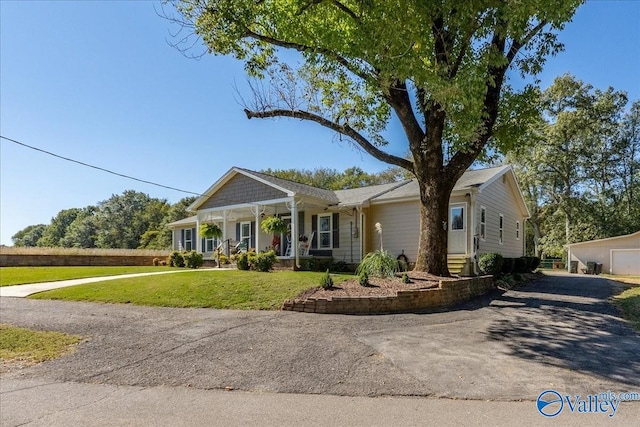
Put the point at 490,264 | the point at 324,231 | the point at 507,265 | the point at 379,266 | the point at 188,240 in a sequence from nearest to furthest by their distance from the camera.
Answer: the point at 379,266 → the point at 490,264 → the point at 507,265 → the point at 324,231 → the point at 188,240

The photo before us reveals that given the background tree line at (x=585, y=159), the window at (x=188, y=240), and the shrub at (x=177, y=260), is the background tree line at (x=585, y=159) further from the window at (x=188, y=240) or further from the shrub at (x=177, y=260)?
the shrub at (x=177, y=260)

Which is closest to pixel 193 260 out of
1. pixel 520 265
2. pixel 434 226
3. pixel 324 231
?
pixel 324 231

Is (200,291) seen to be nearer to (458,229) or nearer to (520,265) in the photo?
(458,229)

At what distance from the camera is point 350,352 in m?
5.88

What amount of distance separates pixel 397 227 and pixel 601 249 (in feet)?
58.2

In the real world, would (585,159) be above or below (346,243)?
above

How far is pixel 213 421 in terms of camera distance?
12.2 feet

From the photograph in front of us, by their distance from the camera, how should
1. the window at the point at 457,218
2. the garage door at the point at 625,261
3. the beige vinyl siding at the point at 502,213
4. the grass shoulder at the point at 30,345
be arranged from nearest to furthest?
the grass shoulder at the point at 30,345 < the window at the point at 457,218 < the beige vinyl siding at the point at 502,213 < the garage door at the point at 625,261

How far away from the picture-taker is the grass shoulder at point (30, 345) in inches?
230

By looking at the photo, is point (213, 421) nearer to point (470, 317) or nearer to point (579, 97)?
point (470, 317)

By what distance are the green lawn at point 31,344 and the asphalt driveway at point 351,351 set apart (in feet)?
1.04

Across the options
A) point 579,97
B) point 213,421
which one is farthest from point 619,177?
point 213,421

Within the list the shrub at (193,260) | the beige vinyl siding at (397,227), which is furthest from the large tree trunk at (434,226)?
the shrub at (193,260)

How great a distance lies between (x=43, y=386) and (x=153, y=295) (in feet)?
18.7
